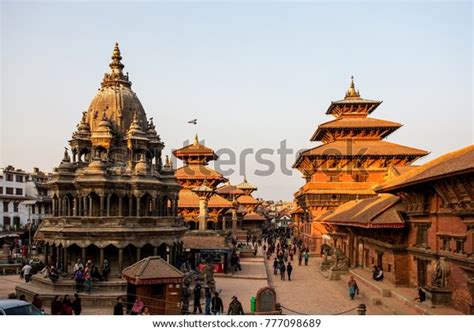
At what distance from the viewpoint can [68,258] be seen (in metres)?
26.9

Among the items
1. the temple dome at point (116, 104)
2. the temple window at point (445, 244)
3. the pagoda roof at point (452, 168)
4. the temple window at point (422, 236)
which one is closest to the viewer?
the pagoda roof at point (452, 168)

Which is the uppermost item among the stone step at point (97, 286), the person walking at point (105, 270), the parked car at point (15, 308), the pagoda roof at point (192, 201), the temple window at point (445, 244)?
the pagoda roof at point (192, 201)

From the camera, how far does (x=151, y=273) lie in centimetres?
1859

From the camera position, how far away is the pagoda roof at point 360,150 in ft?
151

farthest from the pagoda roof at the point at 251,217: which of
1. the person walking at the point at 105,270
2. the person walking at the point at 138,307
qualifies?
the person walking at the point at 138,307

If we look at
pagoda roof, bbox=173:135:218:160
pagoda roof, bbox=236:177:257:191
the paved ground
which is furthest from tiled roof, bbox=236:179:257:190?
the paved ground

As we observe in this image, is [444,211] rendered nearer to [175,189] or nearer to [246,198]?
[175,189]

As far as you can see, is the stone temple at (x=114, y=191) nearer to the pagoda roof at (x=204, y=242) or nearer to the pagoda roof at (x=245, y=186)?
the pagoda roof at (x=204, y=242)

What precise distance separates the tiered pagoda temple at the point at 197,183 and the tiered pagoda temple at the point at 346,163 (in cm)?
901

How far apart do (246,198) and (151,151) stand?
55.6 metres

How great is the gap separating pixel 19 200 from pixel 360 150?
41.5 meters

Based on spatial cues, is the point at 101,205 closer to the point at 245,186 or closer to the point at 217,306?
the point at 217,306

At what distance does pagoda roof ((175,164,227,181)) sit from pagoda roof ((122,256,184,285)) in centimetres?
3484

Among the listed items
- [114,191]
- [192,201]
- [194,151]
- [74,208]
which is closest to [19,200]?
[194,151]
